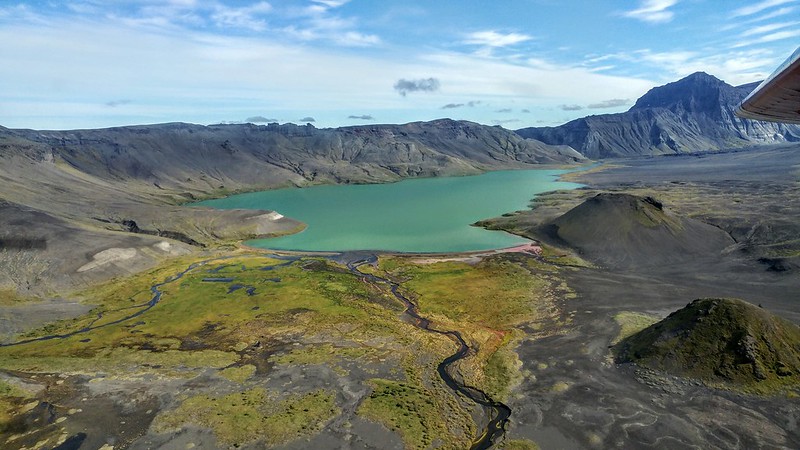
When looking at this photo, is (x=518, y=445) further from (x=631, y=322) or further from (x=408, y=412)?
(x=631, y=322)

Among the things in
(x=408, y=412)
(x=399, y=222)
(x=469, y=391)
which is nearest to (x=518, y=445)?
(x=469, y=391)

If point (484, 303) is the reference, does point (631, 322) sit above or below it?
above

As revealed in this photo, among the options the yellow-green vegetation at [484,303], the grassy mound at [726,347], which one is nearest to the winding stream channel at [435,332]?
the yellow-green vegetation at [484,303]

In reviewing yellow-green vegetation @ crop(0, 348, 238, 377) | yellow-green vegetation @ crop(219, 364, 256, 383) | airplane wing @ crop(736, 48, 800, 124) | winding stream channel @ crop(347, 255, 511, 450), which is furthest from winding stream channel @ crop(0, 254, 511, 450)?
airplane wing @ crop(736, 48, 800, 124)

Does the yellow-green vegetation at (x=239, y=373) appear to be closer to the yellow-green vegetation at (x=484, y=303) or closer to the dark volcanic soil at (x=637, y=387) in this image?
the yellow-green vegetation at (x=484, y=303)

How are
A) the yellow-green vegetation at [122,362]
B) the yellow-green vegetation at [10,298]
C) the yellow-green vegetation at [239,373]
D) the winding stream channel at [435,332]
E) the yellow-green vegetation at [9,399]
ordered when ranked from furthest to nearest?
the yellow-green vegetation at [10,298] → the yellow-green vegetation at [122,362] → the yellow-green vegetation at [239,373] → the yellow-green vegetation at [9,399] → the winding stream channel at [435,332]

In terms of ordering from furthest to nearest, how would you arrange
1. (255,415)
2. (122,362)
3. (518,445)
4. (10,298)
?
1. (10,298)
2. (122,362)
3. (255,415)
4. (518,445)

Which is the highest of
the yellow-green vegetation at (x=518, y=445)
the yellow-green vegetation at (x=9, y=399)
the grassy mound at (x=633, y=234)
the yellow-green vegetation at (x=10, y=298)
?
the grassy mound at (x=633, y=234)
